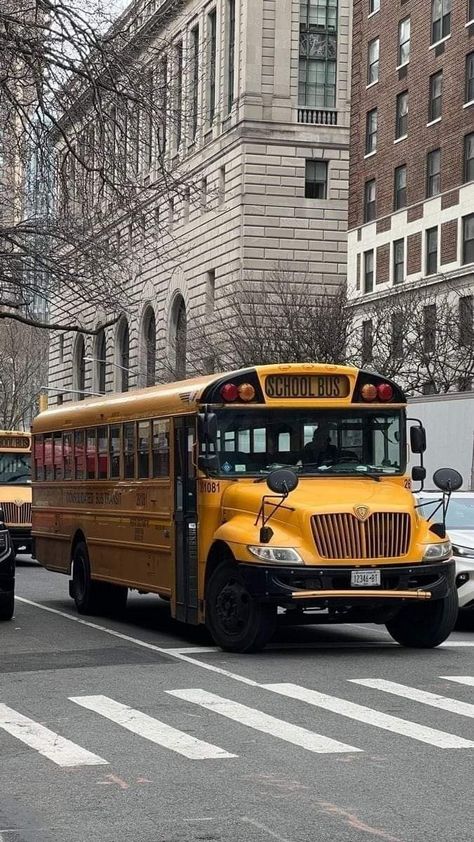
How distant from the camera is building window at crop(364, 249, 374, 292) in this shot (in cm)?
5716

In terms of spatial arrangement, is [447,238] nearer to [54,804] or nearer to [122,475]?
[122,475]

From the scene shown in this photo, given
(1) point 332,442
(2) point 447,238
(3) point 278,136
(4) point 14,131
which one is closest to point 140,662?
(1) point 332,442

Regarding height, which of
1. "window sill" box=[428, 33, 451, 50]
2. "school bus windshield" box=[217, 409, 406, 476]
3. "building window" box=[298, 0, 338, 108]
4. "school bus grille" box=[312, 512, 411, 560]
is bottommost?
"school bus grille" box=[312, 512, 411, 560]

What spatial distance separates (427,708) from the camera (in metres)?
11.1

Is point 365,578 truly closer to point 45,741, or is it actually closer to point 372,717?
point 372,717

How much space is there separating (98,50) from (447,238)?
34816 mm

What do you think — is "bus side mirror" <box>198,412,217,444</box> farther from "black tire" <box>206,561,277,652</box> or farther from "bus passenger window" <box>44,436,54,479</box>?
"bus passenger window" <box>44,436,54,479</box>

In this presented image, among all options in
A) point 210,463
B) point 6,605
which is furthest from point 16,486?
point 210,463

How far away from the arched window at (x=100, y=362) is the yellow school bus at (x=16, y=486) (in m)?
53.0

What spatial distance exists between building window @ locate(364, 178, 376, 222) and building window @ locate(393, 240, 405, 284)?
3627mm

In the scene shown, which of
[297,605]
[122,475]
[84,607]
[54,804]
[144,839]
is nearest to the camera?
[144,839]

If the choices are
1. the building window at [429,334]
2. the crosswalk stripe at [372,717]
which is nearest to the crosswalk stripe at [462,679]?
the crosswalk stripe at [372,717]

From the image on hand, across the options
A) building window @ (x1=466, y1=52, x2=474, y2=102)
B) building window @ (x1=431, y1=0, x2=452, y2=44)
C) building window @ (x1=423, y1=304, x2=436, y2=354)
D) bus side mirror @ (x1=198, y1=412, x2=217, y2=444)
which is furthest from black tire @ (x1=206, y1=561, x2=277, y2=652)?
building window @ (x1=431, y1=0, x2=452, y2=44)

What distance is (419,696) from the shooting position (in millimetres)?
11742
